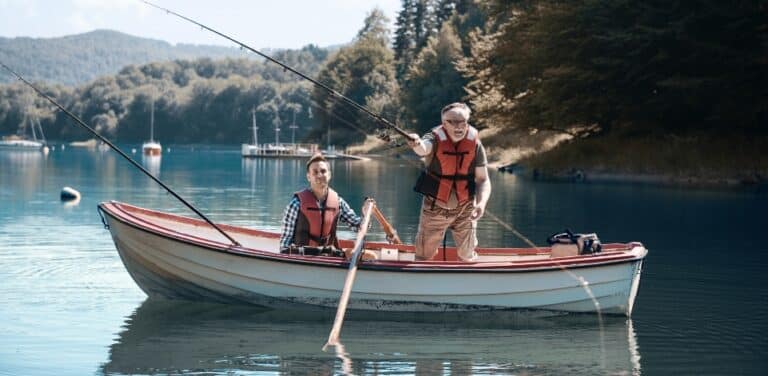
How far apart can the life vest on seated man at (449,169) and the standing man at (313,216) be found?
100cm

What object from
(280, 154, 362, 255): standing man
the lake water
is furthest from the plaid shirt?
the lake water

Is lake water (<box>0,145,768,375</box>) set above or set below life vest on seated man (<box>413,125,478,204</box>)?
below

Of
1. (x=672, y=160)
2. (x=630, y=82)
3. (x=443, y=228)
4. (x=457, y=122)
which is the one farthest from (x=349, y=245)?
(x=630, y=82)

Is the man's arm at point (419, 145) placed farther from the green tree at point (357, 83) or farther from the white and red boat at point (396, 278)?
the green tree at point (357, 83)

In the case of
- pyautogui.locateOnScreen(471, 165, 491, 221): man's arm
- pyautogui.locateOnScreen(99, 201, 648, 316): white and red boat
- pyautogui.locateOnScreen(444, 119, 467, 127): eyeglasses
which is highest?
pyautogui.locateOnScreen(444, 119, 467, 127): eyeglasses

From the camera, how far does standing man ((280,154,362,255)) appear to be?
12.6 metres

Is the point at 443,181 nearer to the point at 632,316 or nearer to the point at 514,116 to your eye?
the point at 632,316

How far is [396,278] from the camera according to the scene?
490 inches

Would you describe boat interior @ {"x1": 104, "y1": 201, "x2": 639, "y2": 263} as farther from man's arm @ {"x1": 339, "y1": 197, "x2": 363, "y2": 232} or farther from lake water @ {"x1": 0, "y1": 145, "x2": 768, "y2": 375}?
lake water @ {"x1": 0, "y1": 145, "x2": 768, "y2": 375}

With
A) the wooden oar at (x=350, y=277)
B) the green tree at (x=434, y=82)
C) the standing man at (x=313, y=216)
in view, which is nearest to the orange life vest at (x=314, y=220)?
the standing man at (x=313, y=216)

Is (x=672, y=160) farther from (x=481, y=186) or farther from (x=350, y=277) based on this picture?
(x=350, y=277)

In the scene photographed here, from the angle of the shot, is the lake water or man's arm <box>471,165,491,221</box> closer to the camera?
the lake water

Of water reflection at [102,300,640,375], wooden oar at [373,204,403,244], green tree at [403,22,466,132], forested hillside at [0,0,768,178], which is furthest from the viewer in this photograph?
green tree at [403,22,466,132]

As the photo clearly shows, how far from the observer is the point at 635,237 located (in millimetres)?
21312
